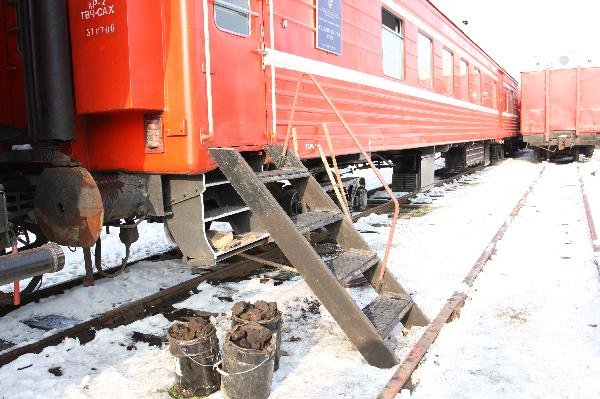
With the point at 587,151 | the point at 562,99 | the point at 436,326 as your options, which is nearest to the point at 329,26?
the point at 436,326

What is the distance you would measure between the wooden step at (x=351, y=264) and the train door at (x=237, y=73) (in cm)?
117

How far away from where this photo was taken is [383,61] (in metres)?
7.21

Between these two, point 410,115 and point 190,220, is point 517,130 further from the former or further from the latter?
point 190,220

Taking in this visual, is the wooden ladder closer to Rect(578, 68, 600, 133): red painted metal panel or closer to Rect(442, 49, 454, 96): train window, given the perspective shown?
Rect(442, 49, 454, 96): train window

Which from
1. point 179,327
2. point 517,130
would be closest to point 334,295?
point 179,327

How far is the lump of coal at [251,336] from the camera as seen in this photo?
292 cm

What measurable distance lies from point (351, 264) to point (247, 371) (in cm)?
115

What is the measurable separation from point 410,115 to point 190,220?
5301 mm

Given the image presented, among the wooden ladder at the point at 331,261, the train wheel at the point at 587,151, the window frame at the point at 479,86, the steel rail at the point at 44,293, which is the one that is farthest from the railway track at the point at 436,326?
the train wheel at the point at 587,151

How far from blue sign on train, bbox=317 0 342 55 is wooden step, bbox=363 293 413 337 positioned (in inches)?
108

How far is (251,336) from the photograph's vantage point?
9.71 feet

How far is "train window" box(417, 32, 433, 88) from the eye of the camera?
29.0 ft

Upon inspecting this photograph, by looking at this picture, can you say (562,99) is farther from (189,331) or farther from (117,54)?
(189,331)

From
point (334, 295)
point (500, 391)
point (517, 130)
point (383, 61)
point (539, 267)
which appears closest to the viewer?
point (500, 391)
